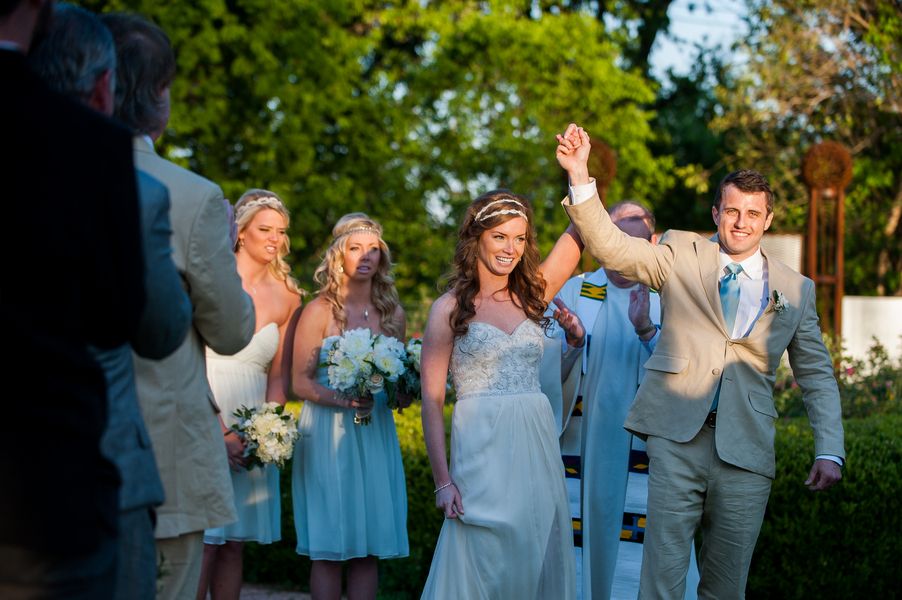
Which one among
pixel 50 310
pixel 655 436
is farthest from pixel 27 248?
pixel 655 436

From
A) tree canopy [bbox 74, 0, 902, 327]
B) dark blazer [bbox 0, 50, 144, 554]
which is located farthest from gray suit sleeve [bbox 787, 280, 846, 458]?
tree canopy [bbox 74, 0, 902, 327]

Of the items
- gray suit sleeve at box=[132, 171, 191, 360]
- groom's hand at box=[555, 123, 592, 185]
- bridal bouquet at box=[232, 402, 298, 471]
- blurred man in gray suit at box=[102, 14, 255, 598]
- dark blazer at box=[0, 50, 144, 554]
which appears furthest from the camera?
bridal bouquet at box=[232, 402, 298, 471]

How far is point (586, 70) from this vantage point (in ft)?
61.3

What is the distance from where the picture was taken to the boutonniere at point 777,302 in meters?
5.03

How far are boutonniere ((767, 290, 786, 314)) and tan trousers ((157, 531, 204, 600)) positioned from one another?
2.95 m

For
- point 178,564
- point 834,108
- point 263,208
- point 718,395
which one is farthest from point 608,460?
point 834,108

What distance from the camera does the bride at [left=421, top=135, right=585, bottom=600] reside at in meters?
4.82

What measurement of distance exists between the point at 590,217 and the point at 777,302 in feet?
3.45

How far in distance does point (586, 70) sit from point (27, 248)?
1721cm

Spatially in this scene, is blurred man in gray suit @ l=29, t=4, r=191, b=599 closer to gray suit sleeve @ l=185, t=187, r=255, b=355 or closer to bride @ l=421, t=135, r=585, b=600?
gray suit sleeve @ l=185, t=187, r=255, b=355

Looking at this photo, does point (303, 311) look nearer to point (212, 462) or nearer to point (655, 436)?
point (655, 436)

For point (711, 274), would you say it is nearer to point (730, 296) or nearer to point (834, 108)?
point (730, 296)

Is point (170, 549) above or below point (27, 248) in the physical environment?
below

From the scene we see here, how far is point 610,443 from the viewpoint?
6.03 m
